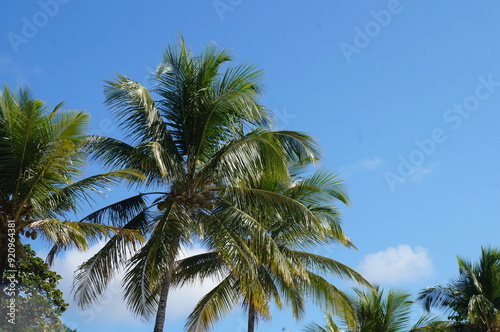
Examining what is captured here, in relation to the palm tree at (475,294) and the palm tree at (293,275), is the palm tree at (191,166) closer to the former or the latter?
the palm tree at (293,275)

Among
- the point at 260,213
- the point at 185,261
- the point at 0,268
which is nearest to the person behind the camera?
the point at 0,268

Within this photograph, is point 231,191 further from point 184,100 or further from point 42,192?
point 42,192

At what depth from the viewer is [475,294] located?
2220 cm

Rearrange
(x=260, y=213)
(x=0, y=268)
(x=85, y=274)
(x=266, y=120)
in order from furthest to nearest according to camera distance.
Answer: (x=266, y=120) → (x=260, y=213) → (x=85, y=274) → (x=0, y=268)

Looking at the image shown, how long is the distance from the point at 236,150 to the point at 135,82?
288 centimetres

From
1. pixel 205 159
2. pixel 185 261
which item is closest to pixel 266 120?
pixel 205 159

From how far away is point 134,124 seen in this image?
15039mm

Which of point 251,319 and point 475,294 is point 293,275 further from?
point 475,294

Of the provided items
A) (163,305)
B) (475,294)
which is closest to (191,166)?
(163,305)

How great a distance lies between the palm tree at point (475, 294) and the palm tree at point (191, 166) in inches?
385

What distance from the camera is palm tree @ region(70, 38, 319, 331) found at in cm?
1376

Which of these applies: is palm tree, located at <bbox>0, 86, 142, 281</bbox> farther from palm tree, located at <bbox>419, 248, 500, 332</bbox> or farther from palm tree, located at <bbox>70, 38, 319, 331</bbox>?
palm tree, located at <bbox>419, 248, 500, 332</bbox>

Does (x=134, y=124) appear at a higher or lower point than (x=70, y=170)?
higher

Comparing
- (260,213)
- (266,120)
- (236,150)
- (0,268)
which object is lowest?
(0,268)
